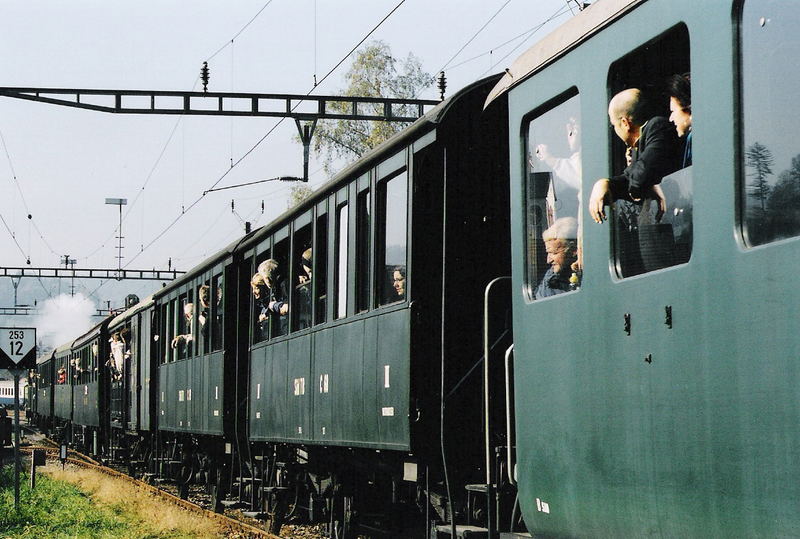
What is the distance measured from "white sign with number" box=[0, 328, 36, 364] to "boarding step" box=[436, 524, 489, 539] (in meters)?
14.9

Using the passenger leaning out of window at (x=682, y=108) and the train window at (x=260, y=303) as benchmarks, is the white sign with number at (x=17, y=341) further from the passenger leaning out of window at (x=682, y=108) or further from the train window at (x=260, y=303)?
the passenger leaning out of window at (x=682, y=108)

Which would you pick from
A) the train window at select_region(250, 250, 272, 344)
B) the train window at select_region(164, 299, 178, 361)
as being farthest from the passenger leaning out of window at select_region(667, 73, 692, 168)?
the train window at select_region(164, 299, 178, 361)

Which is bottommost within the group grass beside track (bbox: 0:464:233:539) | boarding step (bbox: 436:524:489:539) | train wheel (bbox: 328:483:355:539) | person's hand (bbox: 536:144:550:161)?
grass beside track (bbox: 0:464:233:539)

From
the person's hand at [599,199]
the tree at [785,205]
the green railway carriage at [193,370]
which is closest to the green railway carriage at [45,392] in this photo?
the green railway carriage at [193,370]

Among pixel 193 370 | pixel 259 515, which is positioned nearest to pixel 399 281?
pixel 259 515

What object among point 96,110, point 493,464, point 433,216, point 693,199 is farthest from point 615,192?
point 96,110

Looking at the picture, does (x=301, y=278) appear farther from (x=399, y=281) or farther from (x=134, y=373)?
(x=134, y=373)

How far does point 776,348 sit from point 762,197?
51 centimetres

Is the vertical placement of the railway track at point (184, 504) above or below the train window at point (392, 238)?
below

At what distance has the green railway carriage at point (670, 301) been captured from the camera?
4.23 m

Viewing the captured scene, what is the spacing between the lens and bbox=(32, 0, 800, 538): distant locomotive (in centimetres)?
434

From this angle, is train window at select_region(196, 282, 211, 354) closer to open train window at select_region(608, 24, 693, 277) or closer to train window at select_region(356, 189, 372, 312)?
train window at select_region(356, 189, 372, 312)

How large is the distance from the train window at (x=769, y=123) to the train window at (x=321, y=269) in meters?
7.17

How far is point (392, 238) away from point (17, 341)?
14.3 m
